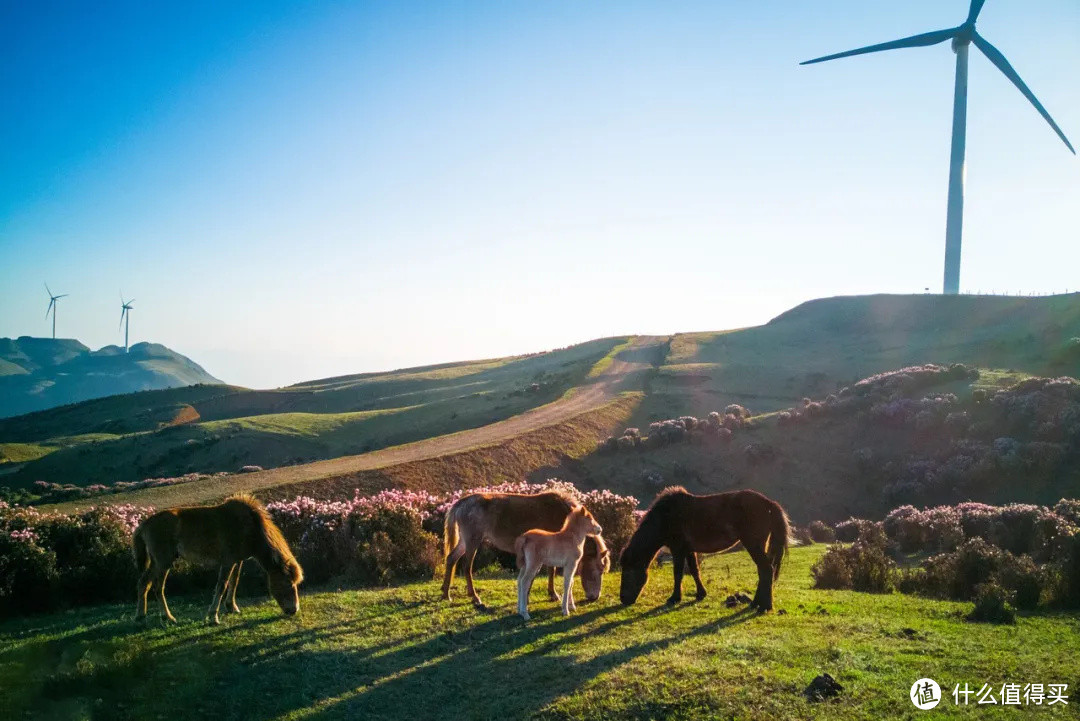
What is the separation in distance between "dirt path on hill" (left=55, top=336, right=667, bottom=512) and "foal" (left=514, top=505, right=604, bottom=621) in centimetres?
1858

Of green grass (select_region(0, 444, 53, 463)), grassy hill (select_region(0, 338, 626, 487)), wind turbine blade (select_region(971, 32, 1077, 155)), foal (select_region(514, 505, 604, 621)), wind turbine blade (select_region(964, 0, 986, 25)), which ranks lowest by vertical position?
green grass (select_region(0, 444, 53, 463))

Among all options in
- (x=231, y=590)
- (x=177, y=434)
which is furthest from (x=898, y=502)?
(x=177, y=434)

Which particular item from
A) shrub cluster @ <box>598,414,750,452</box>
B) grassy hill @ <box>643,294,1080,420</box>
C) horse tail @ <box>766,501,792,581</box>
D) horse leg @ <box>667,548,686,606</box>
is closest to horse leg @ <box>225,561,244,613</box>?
horse leg @ <box>667,548,686,606</box>

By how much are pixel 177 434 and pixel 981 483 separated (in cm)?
5535

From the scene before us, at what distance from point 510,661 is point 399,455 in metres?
26.7

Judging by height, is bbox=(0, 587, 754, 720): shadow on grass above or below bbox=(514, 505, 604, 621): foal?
below

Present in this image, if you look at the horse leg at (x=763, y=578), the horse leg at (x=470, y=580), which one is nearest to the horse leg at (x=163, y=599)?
the horse leg at (x=470, y=580)

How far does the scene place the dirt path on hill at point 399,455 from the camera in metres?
27.1

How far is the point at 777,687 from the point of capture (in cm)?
803

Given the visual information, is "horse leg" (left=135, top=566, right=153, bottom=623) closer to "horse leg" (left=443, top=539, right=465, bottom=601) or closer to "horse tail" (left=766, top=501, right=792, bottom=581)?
"horse leg" (left=443, top=539, right=465, bottom=601)

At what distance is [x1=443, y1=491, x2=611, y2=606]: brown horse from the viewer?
41.2 ft

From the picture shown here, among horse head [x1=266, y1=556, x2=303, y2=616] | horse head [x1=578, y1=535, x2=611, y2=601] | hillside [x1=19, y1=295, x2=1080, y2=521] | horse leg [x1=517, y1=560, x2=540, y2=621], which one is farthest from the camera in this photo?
hillside [x1=19, y1=295, x2=1080, y2=521]

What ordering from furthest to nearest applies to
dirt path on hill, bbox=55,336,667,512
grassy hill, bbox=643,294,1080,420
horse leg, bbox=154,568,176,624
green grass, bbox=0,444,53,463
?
green grass, bbox=0,444,53,463
grassy hill, bbox=643,294,1080,420
dirt path on hill, bbox=55,336,667,512
horse leg, bbox=154,568,176,624

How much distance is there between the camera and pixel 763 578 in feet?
39.2
